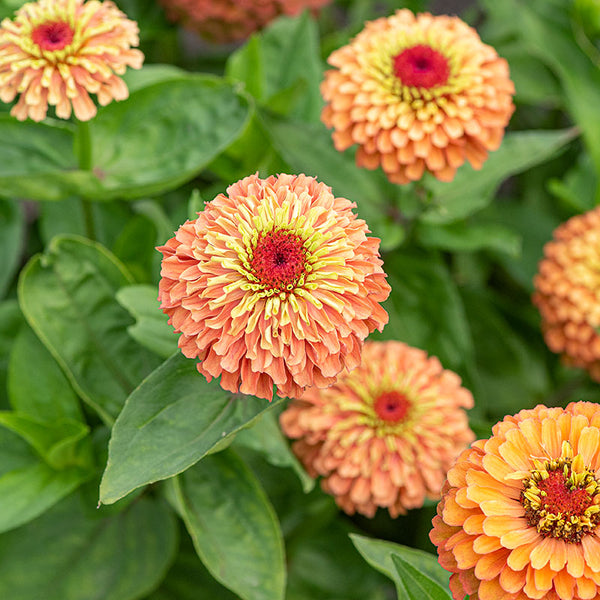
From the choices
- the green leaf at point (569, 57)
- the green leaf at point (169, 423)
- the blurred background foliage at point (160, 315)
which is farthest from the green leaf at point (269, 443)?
the green leaf at point (569, 57)

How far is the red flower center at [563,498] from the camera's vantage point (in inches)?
16.8

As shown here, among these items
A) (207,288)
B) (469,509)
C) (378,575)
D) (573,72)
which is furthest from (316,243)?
(573,72)

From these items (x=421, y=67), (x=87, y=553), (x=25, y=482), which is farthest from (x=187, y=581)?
(x=421, y=67)

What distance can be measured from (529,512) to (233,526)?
31 centimetres

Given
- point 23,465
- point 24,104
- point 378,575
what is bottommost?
point 378,575

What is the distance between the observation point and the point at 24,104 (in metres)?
0.61

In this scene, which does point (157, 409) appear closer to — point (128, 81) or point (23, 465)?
point (23, 465)

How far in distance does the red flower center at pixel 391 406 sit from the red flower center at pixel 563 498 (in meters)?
0.25

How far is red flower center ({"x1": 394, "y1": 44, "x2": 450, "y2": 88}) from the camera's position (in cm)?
66

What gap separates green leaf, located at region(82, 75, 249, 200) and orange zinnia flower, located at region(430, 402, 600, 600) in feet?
1.46

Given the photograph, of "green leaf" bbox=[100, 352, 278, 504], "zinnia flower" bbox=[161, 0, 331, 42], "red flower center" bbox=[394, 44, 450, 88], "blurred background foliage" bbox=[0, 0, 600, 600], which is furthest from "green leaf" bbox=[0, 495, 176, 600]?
"zinnia flower" bbox=[161, 0, 331, 42]

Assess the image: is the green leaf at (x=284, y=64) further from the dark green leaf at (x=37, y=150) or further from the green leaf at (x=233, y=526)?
the green leaf at (x=233, y=526)

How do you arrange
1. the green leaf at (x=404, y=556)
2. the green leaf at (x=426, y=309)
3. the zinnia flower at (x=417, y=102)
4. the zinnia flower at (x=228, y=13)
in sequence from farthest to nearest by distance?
the zinnia flower at (x=228, y=13) < the green leaf at (x=426, y=309) < the zinnia flower at (x=417, y=102) < the green leaf at (x=404, y=556)

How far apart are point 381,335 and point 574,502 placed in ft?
1.51
